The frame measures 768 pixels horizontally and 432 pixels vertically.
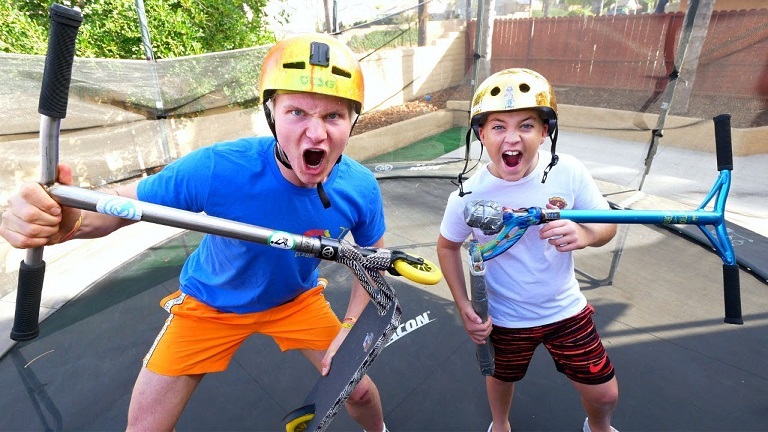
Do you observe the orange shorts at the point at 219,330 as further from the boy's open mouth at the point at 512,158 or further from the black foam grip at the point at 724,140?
the black foam grip at the point at 724,140

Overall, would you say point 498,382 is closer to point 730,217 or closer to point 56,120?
point 56,120

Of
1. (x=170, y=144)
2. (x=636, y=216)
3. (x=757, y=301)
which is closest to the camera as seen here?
(x=636, y=216)

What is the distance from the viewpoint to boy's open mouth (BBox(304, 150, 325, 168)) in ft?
5.16

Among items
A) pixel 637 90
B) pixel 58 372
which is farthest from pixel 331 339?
pixel 637 90

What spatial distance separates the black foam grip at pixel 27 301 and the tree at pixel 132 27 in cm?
605

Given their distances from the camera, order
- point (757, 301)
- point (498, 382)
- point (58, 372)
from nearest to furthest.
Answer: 1. point (498, 382)
2. point (58, 372)
3. point (757, 301)

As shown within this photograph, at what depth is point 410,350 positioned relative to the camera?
3176mm

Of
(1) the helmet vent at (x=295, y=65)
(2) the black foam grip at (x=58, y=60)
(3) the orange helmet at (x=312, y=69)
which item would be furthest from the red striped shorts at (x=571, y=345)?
(2) the black foam grip at (x=58, y=60)

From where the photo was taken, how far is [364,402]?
7.08ft

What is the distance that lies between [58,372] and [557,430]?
11.6 ft

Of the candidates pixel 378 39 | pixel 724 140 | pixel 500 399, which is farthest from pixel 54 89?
pixel 378 39

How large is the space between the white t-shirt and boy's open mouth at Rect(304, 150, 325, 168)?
0.72 metres

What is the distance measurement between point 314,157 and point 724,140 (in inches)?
78.3

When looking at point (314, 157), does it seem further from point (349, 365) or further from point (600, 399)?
point (600, 399)
